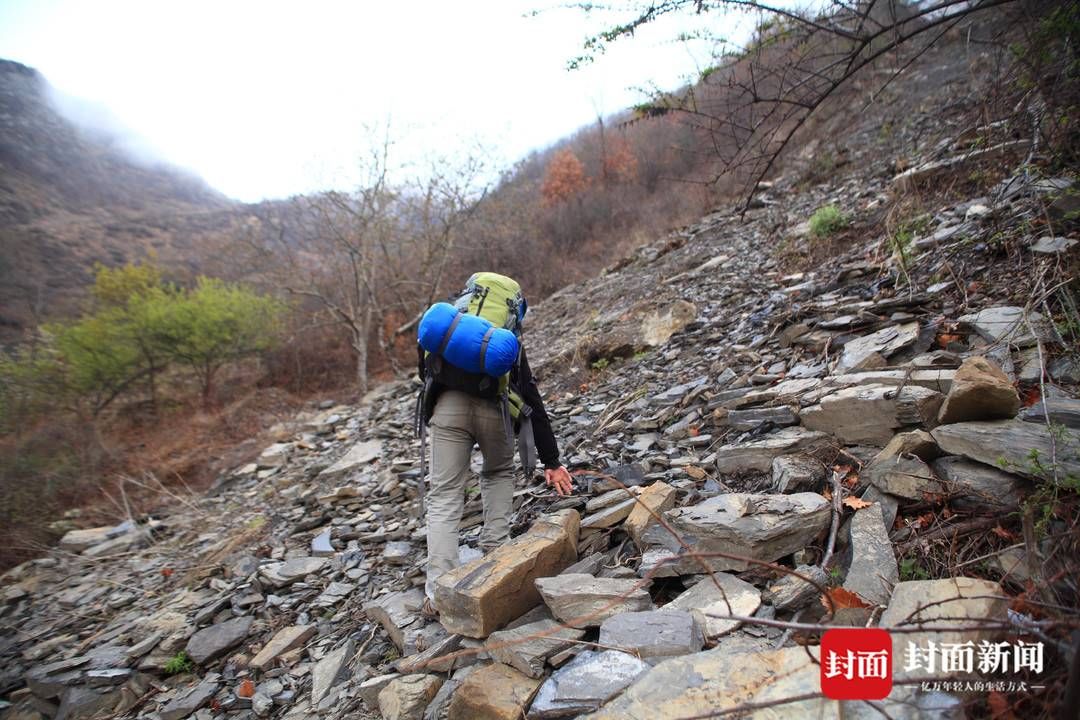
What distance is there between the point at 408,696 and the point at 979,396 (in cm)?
263

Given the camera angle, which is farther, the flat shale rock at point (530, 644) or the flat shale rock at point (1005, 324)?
the flat shale rock at point (1005, 324)

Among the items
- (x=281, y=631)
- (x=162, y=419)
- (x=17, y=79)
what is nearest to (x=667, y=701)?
(x=281, y=631)

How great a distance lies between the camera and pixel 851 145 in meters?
10.3

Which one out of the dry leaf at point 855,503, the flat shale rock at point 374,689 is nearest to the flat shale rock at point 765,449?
the dry leaf at point 855,503

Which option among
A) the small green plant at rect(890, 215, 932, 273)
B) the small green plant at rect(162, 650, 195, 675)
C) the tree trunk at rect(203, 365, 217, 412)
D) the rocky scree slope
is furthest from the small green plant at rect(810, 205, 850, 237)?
the tree trunk at rect(203, 365, 217, 412)

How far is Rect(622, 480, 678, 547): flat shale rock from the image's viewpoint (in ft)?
7.31

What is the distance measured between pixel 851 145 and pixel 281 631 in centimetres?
1304

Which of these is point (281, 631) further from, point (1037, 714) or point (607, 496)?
point (1037, 714)

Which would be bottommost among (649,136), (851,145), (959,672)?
(959,672)

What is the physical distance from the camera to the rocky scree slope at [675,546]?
151 cm

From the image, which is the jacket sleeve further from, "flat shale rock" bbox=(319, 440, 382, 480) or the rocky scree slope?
"flat shale rock" bbox=(319, 440, 382, 480)

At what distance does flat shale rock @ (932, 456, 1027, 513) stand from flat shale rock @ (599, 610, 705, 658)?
3.89 feet

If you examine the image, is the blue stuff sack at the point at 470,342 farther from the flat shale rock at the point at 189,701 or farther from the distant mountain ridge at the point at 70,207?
the distant mountain ridge at the point at 70,207

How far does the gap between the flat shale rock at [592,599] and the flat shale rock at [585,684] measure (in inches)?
6.9
